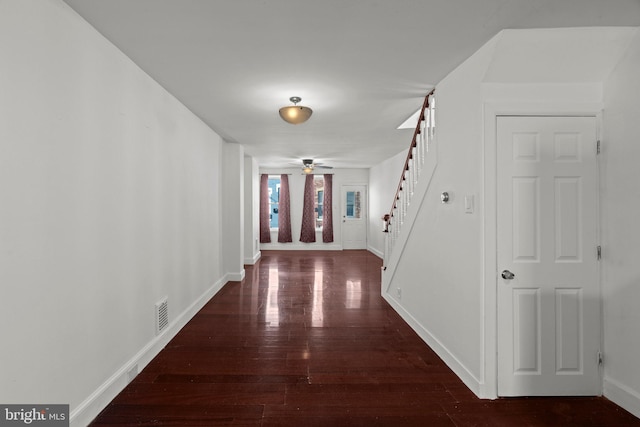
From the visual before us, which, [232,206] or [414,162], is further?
[232,206]

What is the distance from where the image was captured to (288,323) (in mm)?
3580

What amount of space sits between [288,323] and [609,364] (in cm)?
284

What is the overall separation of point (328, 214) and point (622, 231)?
24.4ft

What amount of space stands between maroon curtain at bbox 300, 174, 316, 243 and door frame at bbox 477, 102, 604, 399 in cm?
716

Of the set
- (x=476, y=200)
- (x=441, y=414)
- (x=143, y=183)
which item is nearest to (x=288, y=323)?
(x=441, y=414)

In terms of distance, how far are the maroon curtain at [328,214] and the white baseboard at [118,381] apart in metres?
6.03

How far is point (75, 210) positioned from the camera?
1.80 m

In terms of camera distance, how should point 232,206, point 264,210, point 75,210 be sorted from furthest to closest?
point 264,210 → point 232,206 → point 75,210

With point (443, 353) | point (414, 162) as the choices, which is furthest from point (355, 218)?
point (443, 353)

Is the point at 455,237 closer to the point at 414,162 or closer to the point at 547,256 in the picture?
the point at 547,256

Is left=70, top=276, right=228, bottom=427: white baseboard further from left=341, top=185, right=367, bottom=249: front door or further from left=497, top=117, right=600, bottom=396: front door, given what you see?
left=341, top=185, right=367, bottom=249: front door

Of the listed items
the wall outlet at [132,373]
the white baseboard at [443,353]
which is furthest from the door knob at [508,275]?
the wall outlet at [132,373]

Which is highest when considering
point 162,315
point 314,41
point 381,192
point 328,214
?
point 314,41

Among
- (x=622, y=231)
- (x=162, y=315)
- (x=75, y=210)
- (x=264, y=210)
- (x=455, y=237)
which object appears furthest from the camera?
(x=264, y=210)
